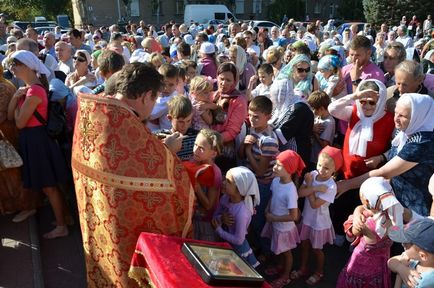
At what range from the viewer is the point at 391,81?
5.14 m

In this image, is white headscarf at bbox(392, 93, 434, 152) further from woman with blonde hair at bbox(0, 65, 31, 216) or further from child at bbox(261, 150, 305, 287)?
woman with blonde hair at bbox(0, 65, 31, 216)

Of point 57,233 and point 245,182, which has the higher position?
point 245,182

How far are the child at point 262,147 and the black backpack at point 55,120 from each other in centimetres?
174

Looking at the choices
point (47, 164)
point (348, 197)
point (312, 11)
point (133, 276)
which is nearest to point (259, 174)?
point (348, 197)

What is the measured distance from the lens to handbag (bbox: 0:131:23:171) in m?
3.86

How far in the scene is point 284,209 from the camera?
11.0 feet

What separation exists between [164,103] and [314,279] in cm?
216

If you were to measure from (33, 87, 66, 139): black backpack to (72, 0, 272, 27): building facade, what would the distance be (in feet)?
122

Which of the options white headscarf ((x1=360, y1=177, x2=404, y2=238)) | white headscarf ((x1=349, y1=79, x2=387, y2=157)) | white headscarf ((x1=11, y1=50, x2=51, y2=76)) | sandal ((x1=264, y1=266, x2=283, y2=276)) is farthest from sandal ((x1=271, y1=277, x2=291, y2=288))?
white headscarf ((x1=11, y1=50, x2=51, y2=76))

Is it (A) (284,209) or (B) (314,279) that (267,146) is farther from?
(B) (314,279)

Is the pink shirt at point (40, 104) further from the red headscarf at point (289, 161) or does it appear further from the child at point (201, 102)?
the red headscarf at point (289, 161)

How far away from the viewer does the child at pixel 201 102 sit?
375 cm

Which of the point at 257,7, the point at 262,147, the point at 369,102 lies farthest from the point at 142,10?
the point at 369,102

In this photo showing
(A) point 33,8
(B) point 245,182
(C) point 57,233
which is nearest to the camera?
(B) point 245,182
